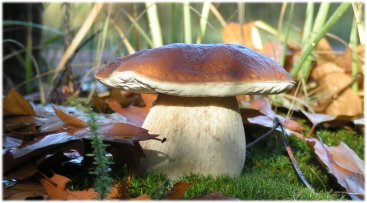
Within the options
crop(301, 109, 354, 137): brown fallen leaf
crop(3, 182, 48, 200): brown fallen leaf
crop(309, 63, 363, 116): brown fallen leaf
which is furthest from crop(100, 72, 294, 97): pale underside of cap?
crop(309, 63, 363, 116): brown fallen leaf

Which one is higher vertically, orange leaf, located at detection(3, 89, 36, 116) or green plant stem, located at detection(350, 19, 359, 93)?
green plant stem, located at detection(350, 19, 359, 93)

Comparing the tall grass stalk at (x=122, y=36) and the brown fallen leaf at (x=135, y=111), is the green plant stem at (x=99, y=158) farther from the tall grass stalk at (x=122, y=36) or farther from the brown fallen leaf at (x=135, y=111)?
the tall grass stalk at (x=122, y=36)

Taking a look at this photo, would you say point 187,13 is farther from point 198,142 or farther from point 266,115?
point 198,142

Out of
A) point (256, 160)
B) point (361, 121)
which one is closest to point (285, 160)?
point (256, 160)

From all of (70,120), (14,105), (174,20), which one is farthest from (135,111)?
(174,20)

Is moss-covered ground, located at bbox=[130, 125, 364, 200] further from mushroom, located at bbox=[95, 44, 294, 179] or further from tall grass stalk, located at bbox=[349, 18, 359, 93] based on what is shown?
tall grass stalk, located at bbox=[349, 18, 359, 93]

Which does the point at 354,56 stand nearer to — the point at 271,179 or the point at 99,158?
the point at 271,179

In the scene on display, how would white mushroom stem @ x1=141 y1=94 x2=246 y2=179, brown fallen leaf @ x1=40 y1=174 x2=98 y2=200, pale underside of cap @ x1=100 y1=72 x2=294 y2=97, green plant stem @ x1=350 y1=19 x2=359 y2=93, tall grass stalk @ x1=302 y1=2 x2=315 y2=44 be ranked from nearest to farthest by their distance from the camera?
brown fallen leaf @ x1=40 y1=174 x2=98 y2=200 < pale underside of cap @ x1=100 y1=72 x2=294 y2=97 < white mushroom stem @ x1=141 y1=94 x2=246 y2=179 < green plant stem @ x1=350 y1=19 x2=359 y2=93 < tall grass stalk @ x1=302 y1=2 x2=315 y2=44
